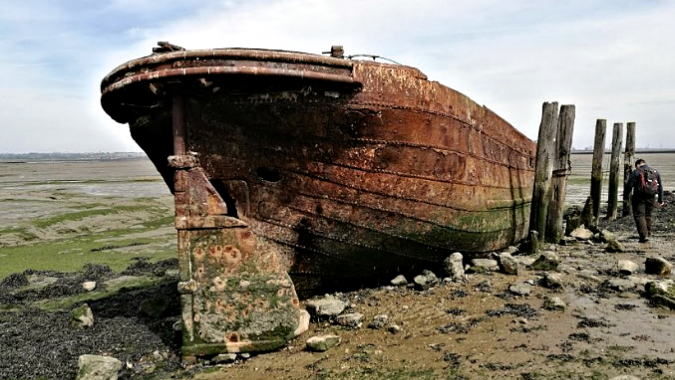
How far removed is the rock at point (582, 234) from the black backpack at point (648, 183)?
4.18 feet

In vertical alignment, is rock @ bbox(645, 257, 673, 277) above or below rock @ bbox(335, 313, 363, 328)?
above

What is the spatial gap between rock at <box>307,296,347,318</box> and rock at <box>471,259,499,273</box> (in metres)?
2.09

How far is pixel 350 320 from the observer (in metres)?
4.90

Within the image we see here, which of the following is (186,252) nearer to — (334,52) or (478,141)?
(334,52)

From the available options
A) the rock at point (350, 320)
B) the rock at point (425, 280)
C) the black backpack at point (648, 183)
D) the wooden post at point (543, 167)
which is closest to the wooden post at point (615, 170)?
the black backpack at point (648, 183)

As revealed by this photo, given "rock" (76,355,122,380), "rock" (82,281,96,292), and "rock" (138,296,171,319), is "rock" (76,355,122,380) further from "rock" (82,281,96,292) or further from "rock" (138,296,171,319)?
"rock" (82,281,96,292)

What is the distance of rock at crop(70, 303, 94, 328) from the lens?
549 cm

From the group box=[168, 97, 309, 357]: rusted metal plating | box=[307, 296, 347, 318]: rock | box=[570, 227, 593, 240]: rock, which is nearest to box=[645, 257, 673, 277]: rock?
box=[570, 227, 593, 240]: rock

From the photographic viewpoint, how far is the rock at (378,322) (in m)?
4.81

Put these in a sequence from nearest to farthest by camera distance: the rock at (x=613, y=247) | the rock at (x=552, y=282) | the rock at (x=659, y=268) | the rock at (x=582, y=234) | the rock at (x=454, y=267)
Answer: the rock at (x=552, y=282), the rock at (x=454, y=267), the rock at (x=659, y=268), the rock at (x=613, y=247), the rock at (x=582, y=234)

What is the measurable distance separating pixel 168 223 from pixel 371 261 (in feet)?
34.7

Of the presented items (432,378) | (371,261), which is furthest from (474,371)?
(371,261)

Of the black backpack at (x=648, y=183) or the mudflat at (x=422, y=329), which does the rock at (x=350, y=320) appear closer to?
the mudflat at (x=422, y=329)

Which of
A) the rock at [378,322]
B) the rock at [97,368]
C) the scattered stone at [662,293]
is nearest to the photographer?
the rock at [97,368]
